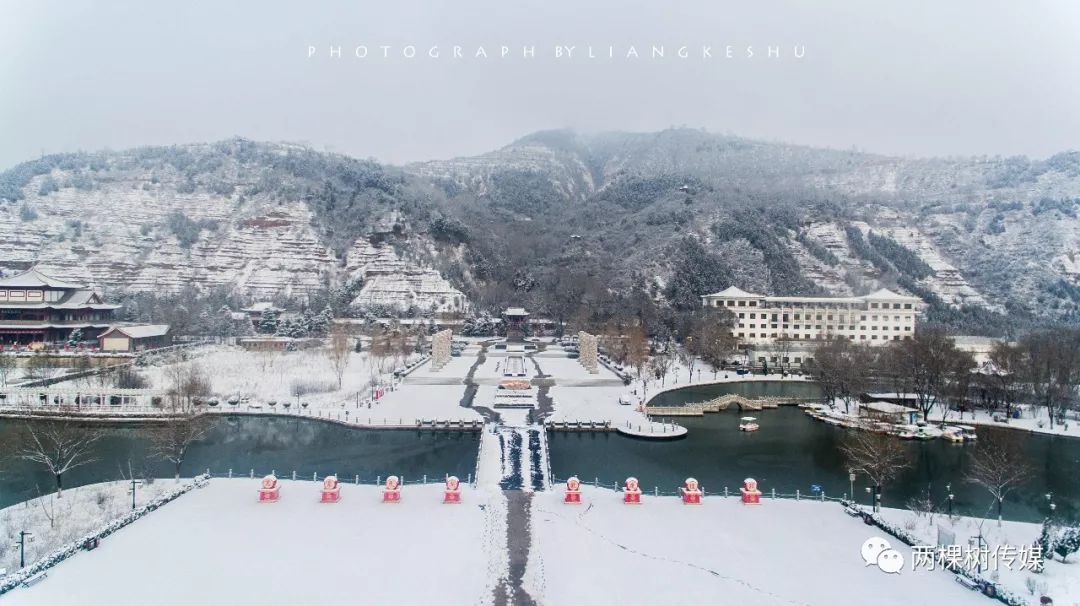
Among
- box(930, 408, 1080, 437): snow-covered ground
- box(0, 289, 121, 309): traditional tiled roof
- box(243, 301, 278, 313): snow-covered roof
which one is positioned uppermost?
box(0, 289, 121, 309): traditional tiled roof

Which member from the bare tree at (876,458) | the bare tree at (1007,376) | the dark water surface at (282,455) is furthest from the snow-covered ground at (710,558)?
the bare tree at (1007,376)

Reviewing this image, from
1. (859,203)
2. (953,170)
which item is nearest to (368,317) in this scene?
(859,203)

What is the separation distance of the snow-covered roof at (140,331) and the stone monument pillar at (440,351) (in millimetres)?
21620

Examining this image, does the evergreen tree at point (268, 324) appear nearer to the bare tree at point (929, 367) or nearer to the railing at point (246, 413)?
the railing at point (246, 413)

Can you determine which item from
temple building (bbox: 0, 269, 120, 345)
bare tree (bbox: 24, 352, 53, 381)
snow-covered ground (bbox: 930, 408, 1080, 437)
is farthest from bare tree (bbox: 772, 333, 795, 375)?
temple building (bbox: 0, 269, 120, 345)

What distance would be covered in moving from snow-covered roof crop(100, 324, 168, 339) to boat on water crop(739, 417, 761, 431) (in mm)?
42875

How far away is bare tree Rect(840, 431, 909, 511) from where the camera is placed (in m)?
20.4

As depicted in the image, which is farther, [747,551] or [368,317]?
[368,317]

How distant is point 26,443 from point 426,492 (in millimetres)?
18043

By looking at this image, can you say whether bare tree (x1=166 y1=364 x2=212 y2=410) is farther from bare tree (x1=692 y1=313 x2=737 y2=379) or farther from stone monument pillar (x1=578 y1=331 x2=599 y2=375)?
bare tree (x1=692 y1=313 x2=737 y2=379)

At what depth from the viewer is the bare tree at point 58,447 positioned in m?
20.2

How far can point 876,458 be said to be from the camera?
20469 millimetres

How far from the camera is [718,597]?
40.4ft

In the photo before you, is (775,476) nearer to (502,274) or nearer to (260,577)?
(260,577)
